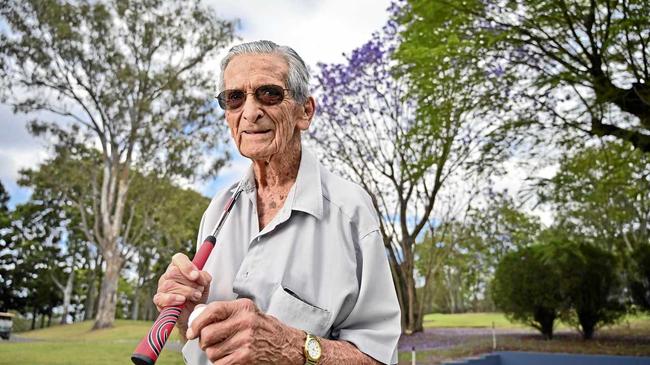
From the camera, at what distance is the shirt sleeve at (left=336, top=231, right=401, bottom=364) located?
94 centimetres

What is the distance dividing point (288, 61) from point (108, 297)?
17622 millimetres

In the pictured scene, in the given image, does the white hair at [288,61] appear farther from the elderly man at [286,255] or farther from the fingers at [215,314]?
the fingers at [215,314]

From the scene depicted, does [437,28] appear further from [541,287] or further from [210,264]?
[541,287]

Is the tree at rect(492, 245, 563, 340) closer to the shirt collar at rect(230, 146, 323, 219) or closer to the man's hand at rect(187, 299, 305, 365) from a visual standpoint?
the shirt collar at rect(230, 146, 323, 219)

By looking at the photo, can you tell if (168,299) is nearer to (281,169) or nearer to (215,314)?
(215,314)

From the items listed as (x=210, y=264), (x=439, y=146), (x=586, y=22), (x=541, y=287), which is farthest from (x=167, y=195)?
(x=210, y=264)

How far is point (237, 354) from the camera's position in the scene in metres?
0.79

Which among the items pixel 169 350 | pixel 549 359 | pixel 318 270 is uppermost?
pixel 318 270

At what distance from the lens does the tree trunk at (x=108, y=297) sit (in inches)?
663

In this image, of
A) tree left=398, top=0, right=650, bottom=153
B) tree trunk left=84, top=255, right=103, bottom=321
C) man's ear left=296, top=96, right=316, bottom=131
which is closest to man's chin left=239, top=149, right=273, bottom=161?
man's ear left=296, top=96, right=316, bottom=131

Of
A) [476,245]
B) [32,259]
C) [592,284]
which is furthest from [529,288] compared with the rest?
[32,259]

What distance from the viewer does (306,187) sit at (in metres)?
1.03

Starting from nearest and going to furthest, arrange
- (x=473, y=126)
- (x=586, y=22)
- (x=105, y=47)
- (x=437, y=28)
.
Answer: (x=586, y=22) < (x=437, y=28) < (x=473, y=126) < (x=105, y=47)

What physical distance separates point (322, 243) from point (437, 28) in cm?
604
